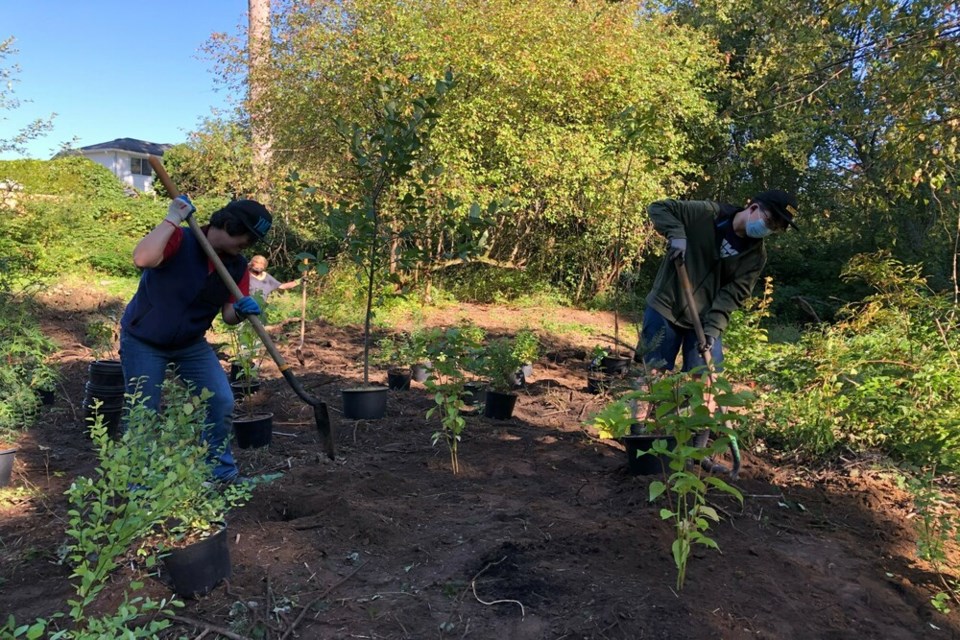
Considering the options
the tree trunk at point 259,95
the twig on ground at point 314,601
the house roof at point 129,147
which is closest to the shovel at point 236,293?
the twig on ground at point 314,601

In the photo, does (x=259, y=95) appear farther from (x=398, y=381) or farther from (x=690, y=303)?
(x=690, y=303)

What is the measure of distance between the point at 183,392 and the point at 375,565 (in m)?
1.34

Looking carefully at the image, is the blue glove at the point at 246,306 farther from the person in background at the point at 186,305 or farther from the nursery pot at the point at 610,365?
the nursery pot at the point at 610,365

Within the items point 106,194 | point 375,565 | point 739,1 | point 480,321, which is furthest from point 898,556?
point 106,194

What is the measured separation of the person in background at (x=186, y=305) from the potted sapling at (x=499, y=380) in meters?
2.14

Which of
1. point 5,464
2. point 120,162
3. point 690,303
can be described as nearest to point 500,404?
point 690,303

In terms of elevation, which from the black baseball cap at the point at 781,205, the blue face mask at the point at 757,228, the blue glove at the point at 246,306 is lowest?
the blue glove at the point at 246,306

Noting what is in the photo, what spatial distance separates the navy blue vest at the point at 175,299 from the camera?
3213 mm

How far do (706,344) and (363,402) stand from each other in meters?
2.54

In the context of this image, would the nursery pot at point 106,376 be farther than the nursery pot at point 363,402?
No

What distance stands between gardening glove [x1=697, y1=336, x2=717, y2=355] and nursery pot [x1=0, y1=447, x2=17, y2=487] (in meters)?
3.90

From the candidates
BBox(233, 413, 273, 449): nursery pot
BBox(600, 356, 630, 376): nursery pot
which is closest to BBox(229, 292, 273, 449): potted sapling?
BBox(233, 413, 273, 449): nursery pot

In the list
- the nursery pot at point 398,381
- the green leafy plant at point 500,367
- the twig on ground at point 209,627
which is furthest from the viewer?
the nursery pot at point 398,381

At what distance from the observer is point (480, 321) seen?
37.8 feet
